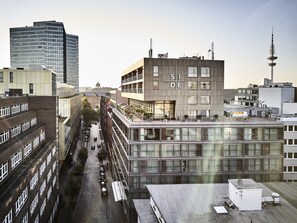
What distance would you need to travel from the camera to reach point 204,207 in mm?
35281

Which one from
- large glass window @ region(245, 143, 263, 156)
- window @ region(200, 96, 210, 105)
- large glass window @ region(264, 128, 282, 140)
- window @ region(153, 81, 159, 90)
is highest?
window @ region(153, 81, 159, 90)

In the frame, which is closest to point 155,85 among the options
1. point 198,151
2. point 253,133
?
point 198,151

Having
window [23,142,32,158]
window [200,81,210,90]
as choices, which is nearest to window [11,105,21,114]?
window [23,142,32,158]

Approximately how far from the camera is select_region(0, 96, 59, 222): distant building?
115ft

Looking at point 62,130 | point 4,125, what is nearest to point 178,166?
point 4,125

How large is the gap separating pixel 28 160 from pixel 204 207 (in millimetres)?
24897

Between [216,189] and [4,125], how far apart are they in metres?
27.3

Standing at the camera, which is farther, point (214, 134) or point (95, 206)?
point (95, 206)

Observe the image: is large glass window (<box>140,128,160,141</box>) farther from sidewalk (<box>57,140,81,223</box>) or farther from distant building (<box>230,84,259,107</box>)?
distant building (<box>230,84,259,107</box>)

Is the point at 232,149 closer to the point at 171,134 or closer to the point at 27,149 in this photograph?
the point at 171,134

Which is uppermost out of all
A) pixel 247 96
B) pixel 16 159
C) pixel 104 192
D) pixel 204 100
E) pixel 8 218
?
pixel 247 96

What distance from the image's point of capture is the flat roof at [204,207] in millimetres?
32469

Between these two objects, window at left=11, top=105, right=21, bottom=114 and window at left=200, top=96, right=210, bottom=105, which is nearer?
window at left=11, top=105, right=21, bottom=114

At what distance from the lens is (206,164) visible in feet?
177
